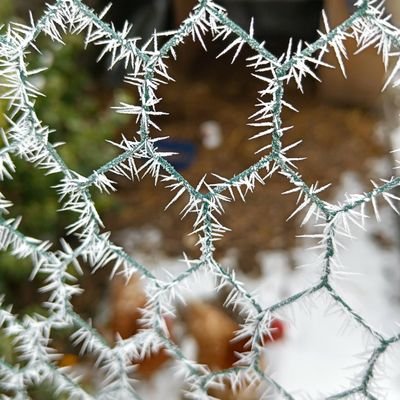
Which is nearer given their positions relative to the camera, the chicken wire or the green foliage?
the chicken wire

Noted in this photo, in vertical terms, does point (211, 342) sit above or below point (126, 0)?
below

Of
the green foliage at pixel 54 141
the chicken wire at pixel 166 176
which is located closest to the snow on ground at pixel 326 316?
the green foliage at pixel 54 141

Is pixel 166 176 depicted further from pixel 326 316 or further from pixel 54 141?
pixel 54 141

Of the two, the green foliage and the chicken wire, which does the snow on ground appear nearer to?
the green foliage

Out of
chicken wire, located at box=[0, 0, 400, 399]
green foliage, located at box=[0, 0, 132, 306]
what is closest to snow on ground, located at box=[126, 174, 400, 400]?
green foliage, located at box=[0, 0, 132, 306]

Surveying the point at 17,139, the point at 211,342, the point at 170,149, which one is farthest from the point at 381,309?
the point at 17,139

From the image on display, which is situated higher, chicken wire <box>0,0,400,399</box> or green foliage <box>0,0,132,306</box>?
green foliage <box>0,0,132,306</box>

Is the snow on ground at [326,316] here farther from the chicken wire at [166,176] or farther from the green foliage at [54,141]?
the chicken wire at [166,176]

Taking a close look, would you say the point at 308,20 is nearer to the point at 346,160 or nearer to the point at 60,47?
the point at 346,160
